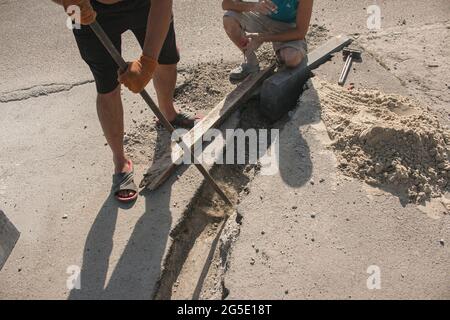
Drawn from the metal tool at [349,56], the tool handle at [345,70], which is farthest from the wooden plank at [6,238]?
the metal tool at [349,56]

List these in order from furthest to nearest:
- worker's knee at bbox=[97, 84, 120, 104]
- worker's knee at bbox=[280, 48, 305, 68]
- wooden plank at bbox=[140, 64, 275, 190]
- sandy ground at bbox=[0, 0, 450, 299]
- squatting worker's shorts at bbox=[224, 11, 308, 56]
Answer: squatting worker's shorts at bbox=[224, 11, 308, 56]
worker's knee at bbox=[280, 48, 305, 68]
wooden plank at bbox=[140, 64, 275, 190]
worker's knee at bbox=[97, 84, 120, 104]
sandy ground at bbox=[0, 0, 450, 299]

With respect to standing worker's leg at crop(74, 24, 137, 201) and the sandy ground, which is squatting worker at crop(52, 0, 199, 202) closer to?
standing worker's leg at crop(74, 24, 137, 201)

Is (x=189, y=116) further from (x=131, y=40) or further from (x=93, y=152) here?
(x=131, y=40)

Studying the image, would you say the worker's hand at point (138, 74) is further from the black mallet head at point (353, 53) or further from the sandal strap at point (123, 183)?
the black mallet head at point (353, 53)

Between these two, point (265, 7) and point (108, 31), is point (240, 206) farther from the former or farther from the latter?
point (265, 7)

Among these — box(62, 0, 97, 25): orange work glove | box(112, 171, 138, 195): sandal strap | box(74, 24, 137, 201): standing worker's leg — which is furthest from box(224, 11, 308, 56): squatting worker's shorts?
box(62, 0, 97, 25): orange work glove

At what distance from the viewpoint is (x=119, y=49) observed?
2.82 metres

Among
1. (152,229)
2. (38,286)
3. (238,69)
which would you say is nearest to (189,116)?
(238,69)

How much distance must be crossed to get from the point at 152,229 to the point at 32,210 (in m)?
1.02

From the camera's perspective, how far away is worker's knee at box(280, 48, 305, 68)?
3541 mm

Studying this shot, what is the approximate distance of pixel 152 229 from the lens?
2918 millimetres

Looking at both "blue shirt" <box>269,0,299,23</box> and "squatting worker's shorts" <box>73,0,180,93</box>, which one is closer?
"squatting worker's shorts" <box>73,0,180,93</box>

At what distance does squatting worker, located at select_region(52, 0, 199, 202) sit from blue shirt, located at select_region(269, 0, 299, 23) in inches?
42.2

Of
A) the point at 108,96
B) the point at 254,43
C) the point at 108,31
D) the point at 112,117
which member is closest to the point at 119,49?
the point at 108,31
